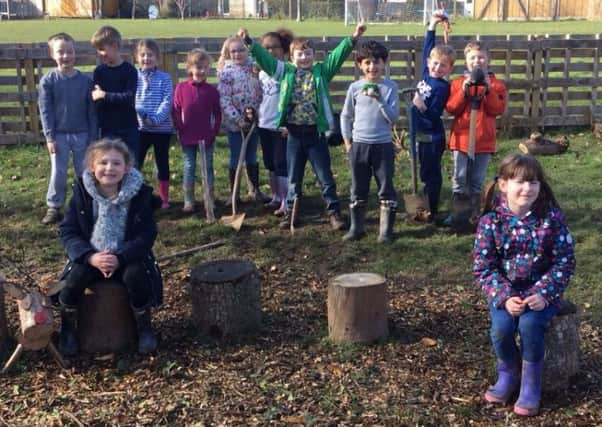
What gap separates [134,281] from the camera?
4.48 m

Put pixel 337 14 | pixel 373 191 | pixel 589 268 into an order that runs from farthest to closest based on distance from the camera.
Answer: pixel 337 14, pixel 373 191, pixel 589 268

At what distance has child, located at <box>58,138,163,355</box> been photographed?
14.7 feet

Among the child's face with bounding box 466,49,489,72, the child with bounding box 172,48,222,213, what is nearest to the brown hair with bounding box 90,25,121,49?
the child with bounding box 172,48,222,213

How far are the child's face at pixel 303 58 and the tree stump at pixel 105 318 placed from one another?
2.89 m

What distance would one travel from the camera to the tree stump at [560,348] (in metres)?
4.04

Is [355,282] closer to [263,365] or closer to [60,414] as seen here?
[263,365]

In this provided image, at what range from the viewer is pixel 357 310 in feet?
15.1

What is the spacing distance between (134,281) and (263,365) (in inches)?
35.0

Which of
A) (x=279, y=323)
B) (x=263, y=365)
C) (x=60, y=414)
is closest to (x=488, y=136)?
(x=279, y=323)

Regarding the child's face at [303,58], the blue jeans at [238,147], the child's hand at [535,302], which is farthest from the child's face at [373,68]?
the child's hand at [535,302]

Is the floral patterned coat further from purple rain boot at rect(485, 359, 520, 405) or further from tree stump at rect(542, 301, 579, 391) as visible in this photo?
purple rain boot at rect(485, 359, 520, 405)

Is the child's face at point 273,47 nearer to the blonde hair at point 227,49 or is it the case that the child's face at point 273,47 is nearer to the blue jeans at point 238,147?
the blonde hair at point 227,49

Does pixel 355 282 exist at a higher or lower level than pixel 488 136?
lower

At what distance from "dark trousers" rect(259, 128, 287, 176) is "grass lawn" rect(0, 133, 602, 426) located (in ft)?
2.32
